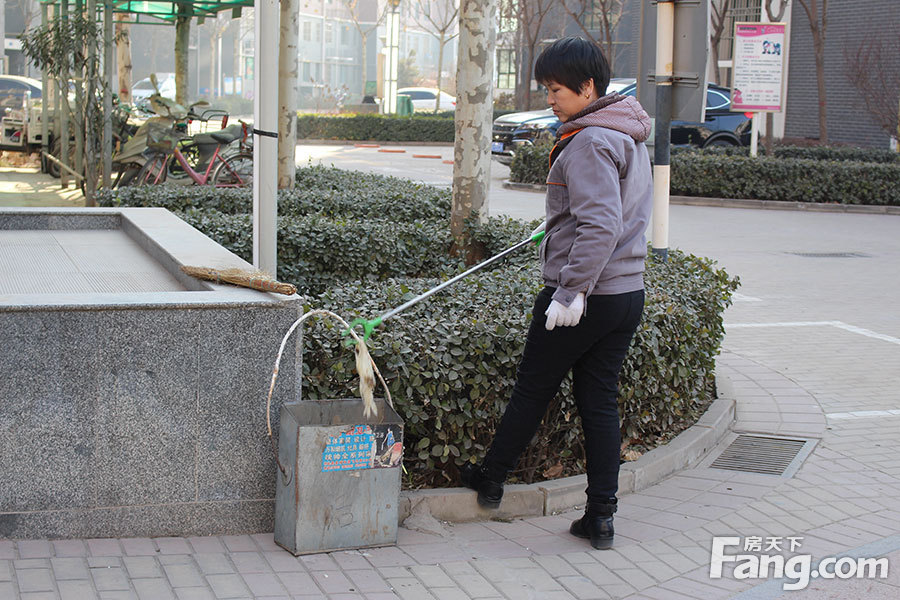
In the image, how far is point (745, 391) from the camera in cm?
650

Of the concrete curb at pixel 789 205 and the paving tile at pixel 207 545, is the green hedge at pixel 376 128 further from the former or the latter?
the paving tile at pixel 207 545

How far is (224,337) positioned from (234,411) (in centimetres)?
27

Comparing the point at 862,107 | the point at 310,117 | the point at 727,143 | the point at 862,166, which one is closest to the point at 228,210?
the point at 862,166

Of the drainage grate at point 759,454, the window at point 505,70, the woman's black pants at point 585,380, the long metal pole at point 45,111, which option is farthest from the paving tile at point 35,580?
the window at point 505,70

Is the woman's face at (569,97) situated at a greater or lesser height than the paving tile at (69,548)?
greater

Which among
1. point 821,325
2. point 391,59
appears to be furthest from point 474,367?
point 391,59

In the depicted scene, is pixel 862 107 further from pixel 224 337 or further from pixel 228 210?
pixel 224 337

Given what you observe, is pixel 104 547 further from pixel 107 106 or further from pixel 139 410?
pixel 107 106

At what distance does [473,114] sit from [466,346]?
3.67 metres

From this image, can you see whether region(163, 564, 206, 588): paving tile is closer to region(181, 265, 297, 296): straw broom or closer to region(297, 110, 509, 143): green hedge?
region(181, 265, 297, 296): straw broom

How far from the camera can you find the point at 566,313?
366cm

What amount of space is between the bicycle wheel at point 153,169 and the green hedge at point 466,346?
5286mm

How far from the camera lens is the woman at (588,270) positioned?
3.64 meters

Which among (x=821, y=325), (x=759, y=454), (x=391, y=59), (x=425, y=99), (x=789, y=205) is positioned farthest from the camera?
(x=425, y=99)
